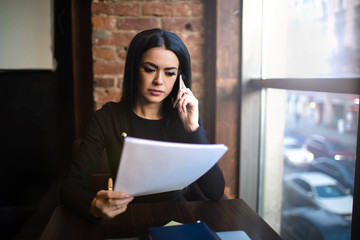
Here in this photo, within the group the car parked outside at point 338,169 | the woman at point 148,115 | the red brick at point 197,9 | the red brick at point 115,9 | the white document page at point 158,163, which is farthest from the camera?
the red brick at point 197,9

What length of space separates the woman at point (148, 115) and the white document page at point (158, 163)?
0.87 ft

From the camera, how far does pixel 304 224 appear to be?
1688 mm

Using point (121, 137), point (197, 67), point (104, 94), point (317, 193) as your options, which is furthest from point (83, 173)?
point (197, 67)

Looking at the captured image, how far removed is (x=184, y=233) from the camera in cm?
85

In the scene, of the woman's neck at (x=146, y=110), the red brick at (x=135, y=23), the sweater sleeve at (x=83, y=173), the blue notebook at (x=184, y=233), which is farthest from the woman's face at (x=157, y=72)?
the red brick at (x=135, y=23)

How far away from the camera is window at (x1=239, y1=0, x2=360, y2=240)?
1307 mm

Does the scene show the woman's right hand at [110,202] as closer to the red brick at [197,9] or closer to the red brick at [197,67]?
the red brick at [197,67]

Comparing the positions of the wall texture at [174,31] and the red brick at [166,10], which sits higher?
the red brick at [166,10]

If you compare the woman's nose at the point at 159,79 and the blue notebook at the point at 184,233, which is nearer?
the blue notebook at the point at 184,233

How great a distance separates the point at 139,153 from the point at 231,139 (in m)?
1.46

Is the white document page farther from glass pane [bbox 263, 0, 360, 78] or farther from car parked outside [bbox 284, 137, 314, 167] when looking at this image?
car parked outside [bbox 284, 137, 314, 167]

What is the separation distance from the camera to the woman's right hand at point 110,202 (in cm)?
86

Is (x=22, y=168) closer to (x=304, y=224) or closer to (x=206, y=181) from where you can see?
(x=206, y=181)

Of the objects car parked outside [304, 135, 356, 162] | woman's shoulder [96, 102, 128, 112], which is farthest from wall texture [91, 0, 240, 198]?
woman's shoulder [96, 102, 128, 112]
